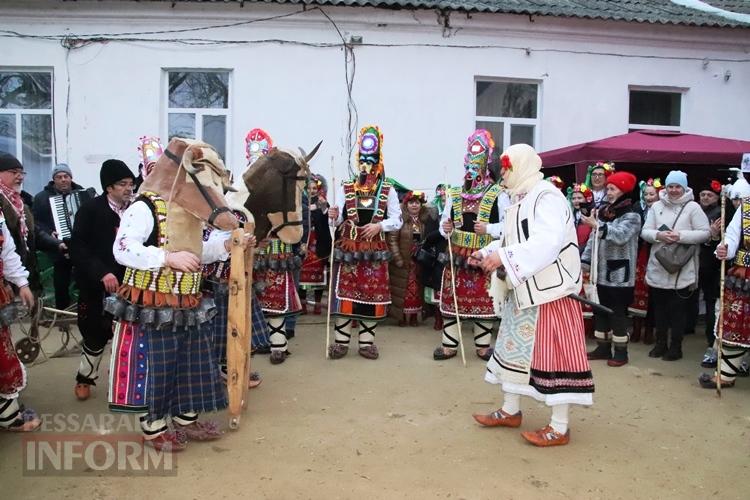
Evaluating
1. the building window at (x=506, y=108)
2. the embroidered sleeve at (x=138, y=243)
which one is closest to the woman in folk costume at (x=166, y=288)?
the embroidered sleeve at (x=138, y=243)

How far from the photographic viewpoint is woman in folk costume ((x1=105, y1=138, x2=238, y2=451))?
329 cm

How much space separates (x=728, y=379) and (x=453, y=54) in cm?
589

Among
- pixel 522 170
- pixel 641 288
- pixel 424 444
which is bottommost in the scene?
pixel 424 444

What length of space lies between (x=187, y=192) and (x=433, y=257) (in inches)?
150

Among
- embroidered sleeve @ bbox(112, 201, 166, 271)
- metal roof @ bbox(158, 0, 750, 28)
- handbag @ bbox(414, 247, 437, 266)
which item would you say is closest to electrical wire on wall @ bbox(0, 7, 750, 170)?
metal roof @ bbox(158, 0, 750, 28)

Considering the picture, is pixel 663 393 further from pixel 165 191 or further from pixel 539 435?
pixel 165 191

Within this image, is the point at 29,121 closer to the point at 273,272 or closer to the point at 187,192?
the point at 273,272

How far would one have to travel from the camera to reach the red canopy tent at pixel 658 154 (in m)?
7.10

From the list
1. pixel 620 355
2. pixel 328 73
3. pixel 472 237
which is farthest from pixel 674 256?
pixel 328 73

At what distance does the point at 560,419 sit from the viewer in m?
3.80

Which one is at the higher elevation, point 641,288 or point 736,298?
point 736,298

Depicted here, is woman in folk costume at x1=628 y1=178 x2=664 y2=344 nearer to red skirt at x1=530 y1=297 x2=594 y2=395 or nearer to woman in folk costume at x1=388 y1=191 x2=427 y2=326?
woman in folk costume at x1=388 y1=191 x2=427 y2=326

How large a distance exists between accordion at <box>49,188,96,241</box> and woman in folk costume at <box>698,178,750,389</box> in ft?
19.6

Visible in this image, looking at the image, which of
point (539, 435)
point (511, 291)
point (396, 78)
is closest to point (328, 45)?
point (396, 78)
